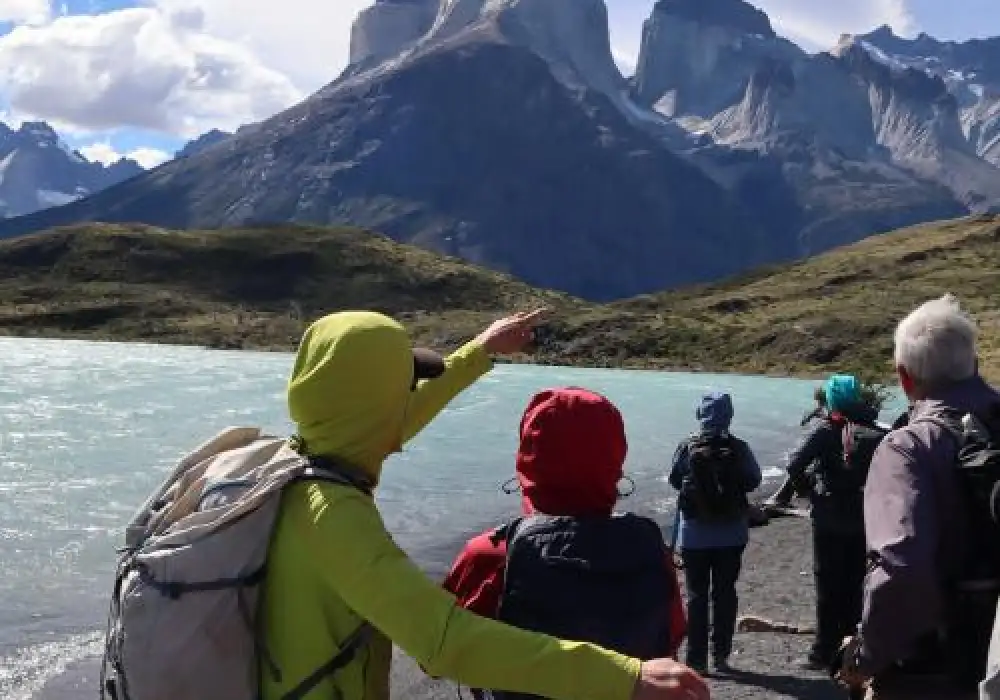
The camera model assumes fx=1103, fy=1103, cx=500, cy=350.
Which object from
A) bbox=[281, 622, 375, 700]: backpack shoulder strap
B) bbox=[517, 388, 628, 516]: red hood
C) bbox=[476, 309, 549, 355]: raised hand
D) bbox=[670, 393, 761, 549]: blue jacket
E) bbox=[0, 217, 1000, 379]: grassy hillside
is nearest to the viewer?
bbox=[281, 622, 375, 700]: backpack shoulder strap

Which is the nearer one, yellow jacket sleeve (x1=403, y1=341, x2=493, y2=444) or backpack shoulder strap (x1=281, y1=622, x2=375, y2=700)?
backpack shoulder strap (x1=281, y1=622, x2=375, y2=700)

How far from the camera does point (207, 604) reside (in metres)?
3.45

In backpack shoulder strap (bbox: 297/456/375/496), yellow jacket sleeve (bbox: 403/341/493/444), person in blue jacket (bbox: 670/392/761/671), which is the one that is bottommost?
person in blue jacket (bbox: 670/392/761/671)

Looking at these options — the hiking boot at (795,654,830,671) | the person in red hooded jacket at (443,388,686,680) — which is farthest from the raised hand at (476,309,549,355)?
the hiking boot at (795,654,830,671)

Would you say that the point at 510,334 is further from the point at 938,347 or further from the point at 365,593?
the point at 365,593

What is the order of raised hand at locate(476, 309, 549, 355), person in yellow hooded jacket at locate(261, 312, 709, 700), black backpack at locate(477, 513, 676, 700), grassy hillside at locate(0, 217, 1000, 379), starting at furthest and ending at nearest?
grassy hillside at locate(0, 217, 1000, 379) < raised hand at locate(476, 309, 549, 355) < black backpack at locate(477, 513, 676, 700) < person in yellow hooded jacket at locate(261, 312, 709, 700)

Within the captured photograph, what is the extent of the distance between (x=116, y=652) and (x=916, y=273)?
164168 mm

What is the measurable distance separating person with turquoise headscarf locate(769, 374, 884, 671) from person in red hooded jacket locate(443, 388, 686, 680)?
6.43 m

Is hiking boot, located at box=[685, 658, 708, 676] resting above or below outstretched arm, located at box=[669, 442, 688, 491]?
below

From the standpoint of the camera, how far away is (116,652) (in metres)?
3.54

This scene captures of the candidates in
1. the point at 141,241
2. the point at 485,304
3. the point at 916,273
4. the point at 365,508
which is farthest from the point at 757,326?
the point at 365,508

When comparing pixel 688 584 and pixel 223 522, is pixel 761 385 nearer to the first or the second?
pixel 688 584

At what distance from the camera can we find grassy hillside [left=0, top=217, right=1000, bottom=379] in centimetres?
12706

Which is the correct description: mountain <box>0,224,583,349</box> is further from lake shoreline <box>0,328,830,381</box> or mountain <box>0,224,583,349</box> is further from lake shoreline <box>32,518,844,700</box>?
lake shoreline <box>32,518,844,700</box>
